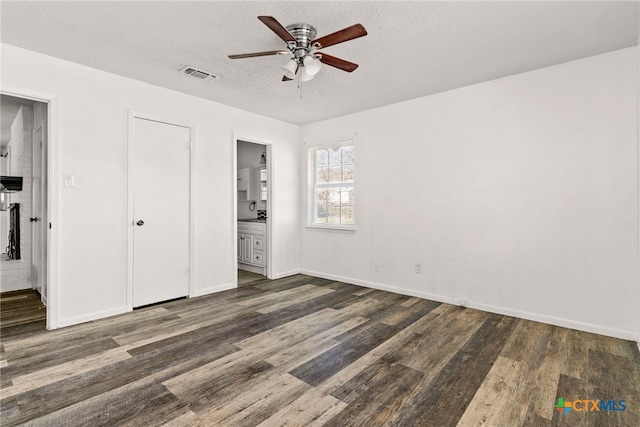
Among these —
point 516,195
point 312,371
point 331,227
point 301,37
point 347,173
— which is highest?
point 301,37

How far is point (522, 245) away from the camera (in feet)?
11.2

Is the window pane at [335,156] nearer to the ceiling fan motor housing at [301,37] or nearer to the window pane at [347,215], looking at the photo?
the window pane at [347,215]

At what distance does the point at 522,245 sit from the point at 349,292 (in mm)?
2116

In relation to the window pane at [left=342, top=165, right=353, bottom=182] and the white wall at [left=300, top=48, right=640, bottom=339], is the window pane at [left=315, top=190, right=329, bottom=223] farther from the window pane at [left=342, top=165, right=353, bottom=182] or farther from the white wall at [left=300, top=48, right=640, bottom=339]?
the white wall at [left=300, top=48, right=640, bottom=339]

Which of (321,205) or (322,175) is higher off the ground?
(322,175)

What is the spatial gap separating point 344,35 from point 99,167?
111 inches

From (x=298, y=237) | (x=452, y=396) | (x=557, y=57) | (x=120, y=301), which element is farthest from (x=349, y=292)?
(x=557, y=57)

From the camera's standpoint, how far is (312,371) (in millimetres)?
2328

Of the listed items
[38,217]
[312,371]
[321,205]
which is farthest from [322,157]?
[38,217]

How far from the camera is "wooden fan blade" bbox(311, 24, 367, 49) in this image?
207cm

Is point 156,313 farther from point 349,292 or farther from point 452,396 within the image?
point 452,396

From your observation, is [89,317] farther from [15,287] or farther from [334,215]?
[334,215]

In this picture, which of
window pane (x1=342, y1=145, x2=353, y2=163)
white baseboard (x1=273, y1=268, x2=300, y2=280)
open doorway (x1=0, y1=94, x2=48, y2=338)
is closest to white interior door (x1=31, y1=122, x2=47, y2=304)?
open doorway (x1=0, y1=94, x2=48, y2=338)

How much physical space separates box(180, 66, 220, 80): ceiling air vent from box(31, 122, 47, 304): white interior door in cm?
185
